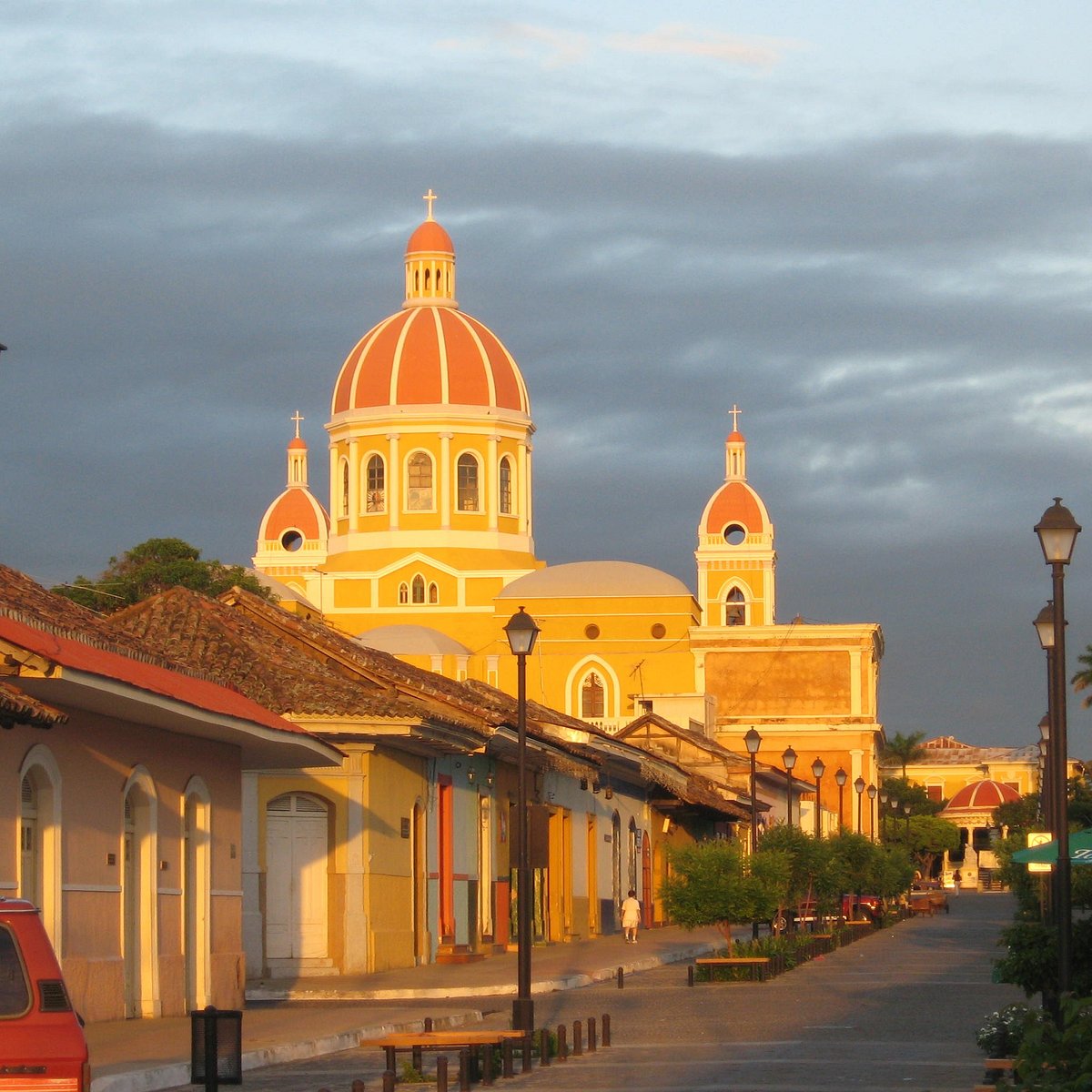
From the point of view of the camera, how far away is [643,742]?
62.9 meters

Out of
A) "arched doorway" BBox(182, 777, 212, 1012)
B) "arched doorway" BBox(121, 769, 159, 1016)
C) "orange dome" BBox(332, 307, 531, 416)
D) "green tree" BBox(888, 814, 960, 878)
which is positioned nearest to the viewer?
"arched doorway" BBox(121, 769, 159, 1016)

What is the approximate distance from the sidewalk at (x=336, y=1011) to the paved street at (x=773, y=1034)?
25 centimetres

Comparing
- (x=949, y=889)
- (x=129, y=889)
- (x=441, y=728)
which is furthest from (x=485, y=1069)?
(x=949, y=889)

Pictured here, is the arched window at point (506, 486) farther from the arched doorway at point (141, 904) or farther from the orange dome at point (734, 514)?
the arched doorway at point (141, 904)

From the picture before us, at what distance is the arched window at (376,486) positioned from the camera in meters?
95.6

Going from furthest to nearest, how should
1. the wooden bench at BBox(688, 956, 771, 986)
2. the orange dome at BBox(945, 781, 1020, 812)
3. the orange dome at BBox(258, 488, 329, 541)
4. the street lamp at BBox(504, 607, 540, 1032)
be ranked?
the orange dome at BBox(945, 781, 1020, 812) → the orange dome at BBox(258, 488, 329, 541) → the wooden bench at BBox(688, 956, 771, 986) → the street lamp at BBox(504, 607, 540, 1032)

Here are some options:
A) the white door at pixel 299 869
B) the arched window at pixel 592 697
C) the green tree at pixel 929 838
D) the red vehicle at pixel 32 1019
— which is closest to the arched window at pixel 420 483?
the arched window at pixel 592 697

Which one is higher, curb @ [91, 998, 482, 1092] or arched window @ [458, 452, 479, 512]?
arched window @ [458, 452, 479, 512]

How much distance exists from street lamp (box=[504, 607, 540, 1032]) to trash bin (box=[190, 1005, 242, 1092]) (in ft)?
16.7

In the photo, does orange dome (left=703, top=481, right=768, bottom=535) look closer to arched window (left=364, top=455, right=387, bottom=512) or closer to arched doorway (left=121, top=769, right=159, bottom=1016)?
arched window (left=364, top=455, right=387, bottom=512)

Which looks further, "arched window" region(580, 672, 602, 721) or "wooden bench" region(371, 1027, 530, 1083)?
"arched window" region(580, 672, 602, 721)

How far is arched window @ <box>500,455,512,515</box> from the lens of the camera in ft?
308

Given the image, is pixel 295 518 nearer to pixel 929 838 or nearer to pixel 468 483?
pixel 468 483

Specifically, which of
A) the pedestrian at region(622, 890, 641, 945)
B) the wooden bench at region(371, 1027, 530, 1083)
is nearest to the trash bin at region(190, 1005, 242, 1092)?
the wooden bench at region(371, 1027, 530, 1083)
